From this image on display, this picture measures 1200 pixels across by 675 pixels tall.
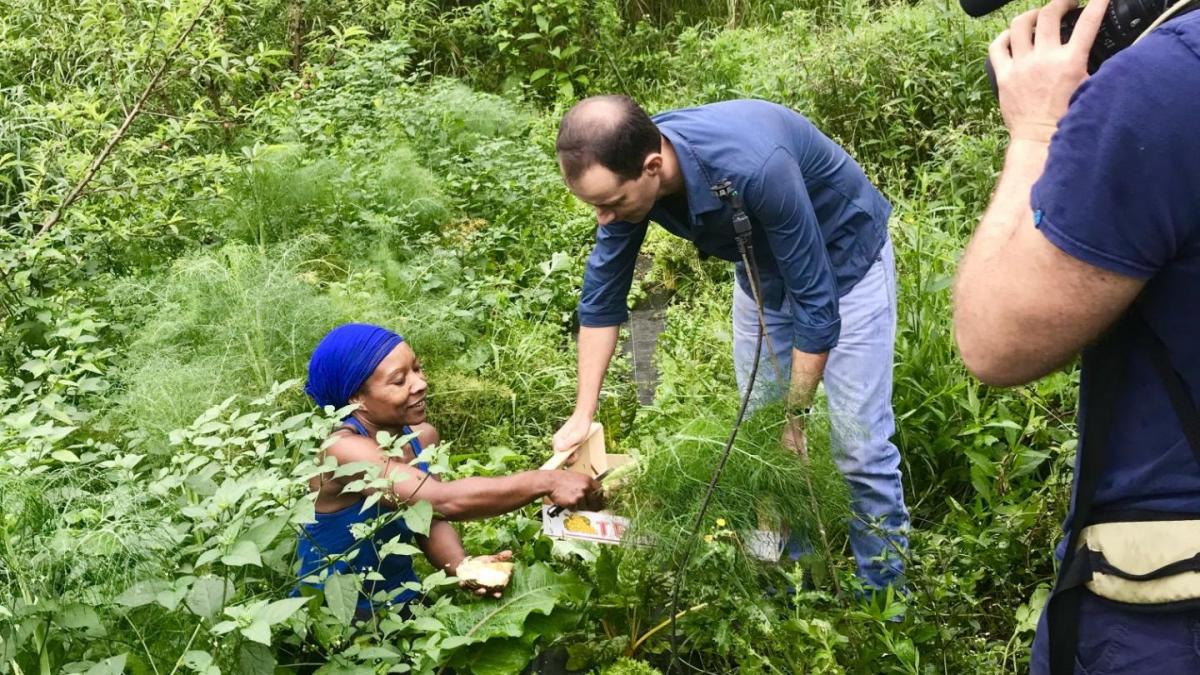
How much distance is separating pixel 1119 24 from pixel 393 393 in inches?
91.9

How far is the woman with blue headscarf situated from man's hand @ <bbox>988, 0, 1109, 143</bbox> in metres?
1.69

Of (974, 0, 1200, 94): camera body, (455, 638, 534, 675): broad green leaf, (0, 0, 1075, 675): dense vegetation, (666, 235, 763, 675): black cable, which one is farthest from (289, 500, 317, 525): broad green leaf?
(974, 0, 1200, 94): camera body

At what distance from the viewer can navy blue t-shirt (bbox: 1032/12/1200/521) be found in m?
1.22

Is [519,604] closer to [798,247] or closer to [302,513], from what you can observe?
[302,513]

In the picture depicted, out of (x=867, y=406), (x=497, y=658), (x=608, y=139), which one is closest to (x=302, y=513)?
(x=497, y=658)

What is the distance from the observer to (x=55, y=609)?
2238mm

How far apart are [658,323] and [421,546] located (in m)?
2.78

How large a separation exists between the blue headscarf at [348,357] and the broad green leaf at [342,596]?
36.2 inches

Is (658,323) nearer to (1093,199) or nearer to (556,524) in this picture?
(556,524)

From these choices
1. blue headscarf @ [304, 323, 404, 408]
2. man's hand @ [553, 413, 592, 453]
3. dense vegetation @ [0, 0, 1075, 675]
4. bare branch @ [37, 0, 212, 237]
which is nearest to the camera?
dense vegetation @ [0, 0, 1075, 675]

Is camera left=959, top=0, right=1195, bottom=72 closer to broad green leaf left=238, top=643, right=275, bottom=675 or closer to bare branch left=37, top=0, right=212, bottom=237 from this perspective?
broad green leaf left=238, top=643, right=275, bottom=675

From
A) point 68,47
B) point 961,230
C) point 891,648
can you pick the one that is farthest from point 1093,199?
point 68,47

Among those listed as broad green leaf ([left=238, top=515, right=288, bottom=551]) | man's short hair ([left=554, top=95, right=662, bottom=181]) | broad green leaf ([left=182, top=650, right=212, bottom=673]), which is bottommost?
broad green leaf ([left=182, top=650, right=212, bottom=673])

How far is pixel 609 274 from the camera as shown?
11.0 feet
